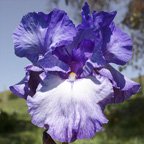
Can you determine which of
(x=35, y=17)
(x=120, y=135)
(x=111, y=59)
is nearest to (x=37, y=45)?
(x=35, y=17)

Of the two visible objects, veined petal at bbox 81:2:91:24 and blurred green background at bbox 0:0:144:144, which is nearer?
veined petal at bbox 81:2:91:24

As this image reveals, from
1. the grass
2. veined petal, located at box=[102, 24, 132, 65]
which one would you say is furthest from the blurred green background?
veined petal, located at box=[102, 24, 132, 65]

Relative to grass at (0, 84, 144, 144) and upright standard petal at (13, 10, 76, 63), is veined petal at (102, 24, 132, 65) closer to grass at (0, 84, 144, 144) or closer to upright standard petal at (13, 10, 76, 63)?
upright standard petal at (13, 10, 76, 63)

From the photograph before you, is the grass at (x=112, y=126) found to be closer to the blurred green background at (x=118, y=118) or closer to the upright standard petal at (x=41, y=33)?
the blurred green background at (x=118, y=118)

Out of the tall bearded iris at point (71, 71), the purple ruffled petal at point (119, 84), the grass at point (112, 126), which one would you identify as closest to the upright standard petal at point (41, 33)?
the tall bearded iris at point (71, 71)

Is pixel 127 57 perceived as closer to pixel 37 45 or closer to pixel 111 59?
pixel 111 59

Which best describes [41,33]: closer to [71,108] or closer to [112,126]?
[71,108]

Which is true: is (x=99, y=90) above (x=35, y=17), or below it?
below
